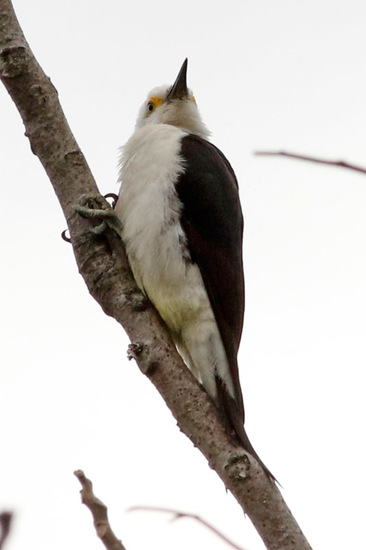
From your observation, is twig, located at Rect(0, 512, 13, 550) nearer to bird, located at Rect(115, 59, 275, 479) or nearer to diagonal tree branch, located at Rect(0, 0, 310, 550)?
diagonal tree branch, located at Rect(0, 0, 310, 550)

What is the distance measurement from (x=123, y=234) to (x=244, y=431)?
1.29 m

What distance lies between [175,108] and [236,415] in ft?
10.0

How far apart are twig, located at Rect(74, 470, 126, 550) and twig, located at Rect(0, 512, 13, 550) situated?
0.13m

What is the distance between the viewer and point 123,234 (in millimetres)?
4234

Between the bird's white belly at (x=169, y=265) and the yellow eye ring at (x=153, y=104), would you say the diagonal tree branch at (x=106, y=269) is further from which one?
the yellow eye ring at (x=153, y=104)

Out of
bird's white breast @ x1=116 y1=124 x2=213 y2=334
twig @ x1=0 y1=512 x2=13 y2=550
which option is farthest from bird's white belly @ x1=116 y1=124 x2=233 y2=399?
twig @ x1=0 y1=512 x2=13 y2=550

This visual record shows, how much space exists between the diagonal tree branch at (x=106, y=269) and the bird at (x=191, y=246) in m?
0.25

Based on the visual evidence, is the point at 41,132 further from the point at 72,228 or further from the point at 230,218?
the point at 230,218

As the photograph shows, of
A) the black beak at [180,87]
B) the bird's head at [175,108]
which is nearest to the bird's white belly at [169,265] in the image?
the bird's head at [175,108]

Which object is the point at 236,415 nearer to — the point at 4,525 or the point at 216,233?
the point at 216,233

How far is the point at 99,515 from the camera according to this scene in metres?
1.34

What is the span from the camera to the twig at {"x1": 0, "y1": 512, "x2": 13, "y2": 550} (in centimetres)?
115

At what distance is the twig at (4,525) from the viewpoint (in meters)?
1.15

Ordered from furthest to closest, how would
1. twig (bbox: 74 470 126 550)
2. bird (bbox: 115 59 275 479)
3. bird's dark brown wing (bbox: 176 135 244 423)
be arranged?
bird's dark brown wing (bbox: 176 135 244 423) < bird (bbox: 115 59 275 479) < twig (bbox: 74 470 126 550)
